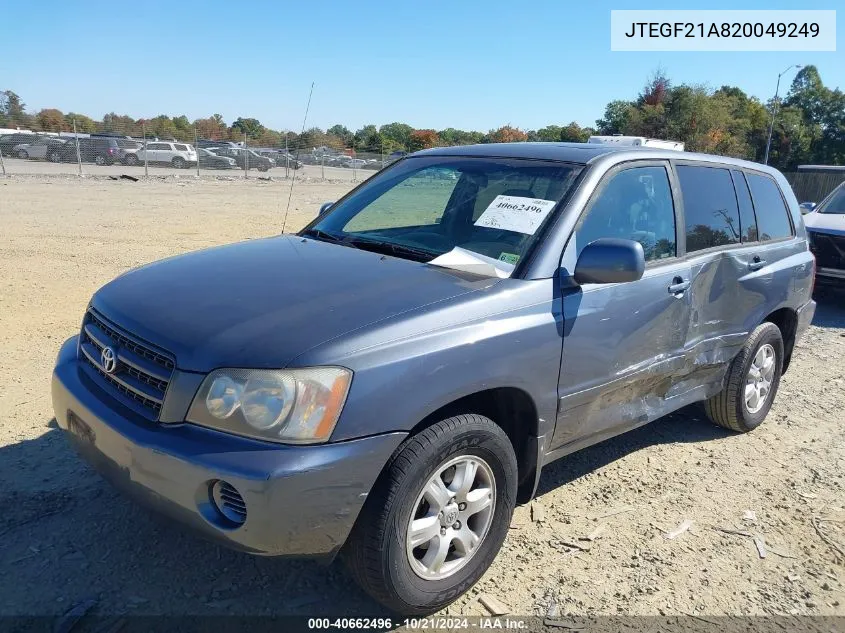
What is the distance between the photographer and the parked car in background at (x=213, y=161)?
33.9 m

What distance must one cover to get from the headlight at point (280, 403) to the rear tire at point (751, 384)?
3.21 m

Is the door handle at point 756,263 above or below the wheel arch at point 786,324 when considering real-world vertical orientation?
above

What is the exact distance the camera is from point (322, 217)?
4113 millimetres

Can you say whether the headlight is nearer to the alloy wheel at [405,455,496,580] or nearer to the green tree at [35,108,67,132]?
the alloy wheel at [405,455,496,580]

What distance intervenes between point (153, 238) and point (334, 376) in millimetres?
9534

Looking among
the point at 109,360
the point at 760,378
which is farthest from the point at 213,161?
the point at 109,360

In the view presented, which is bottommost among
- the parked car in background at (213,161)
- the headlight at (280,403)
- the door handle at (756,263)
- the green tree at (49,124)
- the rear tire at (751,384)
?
the rear tire at (751,384)

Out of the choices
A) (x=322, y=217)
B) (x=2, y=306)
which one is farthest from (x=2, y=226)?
(x=322, y=217)

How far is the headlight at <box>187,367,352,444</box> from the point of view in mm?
2258

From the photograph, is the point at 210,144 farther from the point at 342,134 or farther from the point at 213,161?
the point at 342,134

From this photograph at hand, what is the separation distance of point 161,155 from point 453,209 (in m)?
32.4

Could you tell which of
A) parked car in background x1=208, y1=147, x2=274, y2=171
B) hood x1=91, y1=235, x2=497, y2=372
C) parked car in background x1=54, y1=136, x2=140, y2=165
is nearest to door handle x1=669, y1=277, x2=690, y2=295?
hood x1=91, y1=235, x2=497, y2=372

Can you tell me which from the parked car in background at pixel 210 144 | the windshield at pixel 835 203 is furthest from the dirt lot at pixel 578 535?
the parked car in background at pixel 210 144

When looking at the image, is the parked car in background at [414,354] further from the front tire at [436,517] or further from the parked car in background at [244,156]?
the parked car in background at [244,156]
